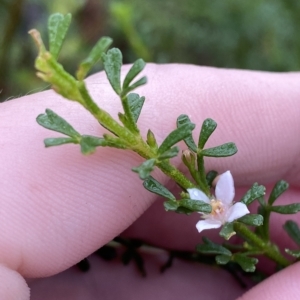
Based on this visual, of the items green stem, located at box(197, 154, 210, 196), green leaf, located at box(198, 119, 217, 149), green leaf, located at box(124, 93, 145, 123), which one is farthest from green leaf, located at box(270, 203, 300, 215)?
green leaf, located at box(124, 93, 145, 123)

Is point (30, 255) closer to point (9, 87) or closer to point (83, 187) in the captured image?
point (83, 187)

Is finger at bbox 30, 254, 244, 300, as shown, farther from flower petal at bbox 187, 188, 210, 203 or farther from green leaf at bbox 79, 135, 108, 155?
green leaf at bbox 79, 135, 108, 155

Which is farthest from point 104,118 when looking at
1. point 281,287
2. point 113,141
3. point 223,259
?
point 281,287

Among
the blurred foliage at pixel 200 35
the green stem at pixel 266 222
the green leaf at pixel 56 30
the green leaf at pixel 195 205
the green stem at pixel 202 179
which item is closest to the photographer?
the green leaf at pixel 56 30

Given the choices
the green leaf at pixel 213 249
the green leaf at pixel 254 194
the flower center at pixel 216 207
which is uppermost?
the green leaf at pixel 254 194

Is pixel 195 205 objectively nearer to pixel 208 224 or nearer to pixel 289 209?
pixel 208 224

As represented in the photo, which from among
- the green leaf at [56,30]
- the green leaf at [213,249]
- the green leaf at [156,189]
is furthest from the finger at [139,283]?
the green leaf at [56,30]

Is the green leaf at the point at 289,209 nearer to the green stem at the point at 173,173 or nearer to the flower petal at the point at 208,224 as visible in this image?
the flower petal at the point at 208,224

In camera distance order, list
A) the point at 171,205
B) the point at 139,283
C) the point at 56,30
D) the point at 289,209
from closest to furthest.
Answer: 1. the point at 56,30
2. the point at 171,205
3. the point at 289,209
4. the point at 139,283

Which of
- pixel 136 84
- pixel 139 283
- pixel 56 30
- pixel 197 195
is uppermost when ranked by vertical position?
pixel 56 30
